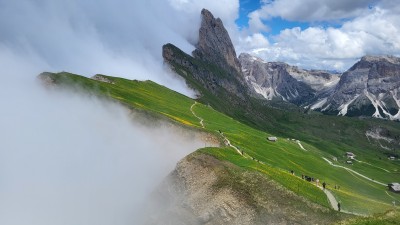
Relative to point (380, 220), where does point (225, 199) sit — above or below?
above

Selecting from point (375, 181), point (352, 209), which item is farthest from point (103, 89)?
point (375, 181)

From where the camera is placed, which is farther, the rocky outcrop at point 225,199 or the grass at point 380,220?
the rocky outcrop at point 225,199

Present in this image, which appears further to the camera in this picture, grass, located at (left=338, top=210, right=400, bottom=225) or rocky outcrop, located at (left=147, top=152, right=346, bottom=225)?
rocky outcrop, located at (left=147, top=152, right=346, bottom=225)

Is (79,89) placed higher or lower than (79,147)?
higher

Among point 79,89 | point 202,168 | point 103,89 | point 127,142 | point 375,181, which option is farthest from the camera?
point 375,181

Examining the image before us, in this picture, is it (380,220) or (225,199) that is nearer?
(380,220)

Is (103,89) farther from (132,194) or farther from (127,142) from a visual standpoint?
(132,194)

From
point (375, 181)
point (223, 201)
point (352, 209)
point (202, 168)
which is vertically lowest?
point (375, 181)

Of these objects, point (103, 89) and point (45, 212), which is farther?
point (103, 89)
